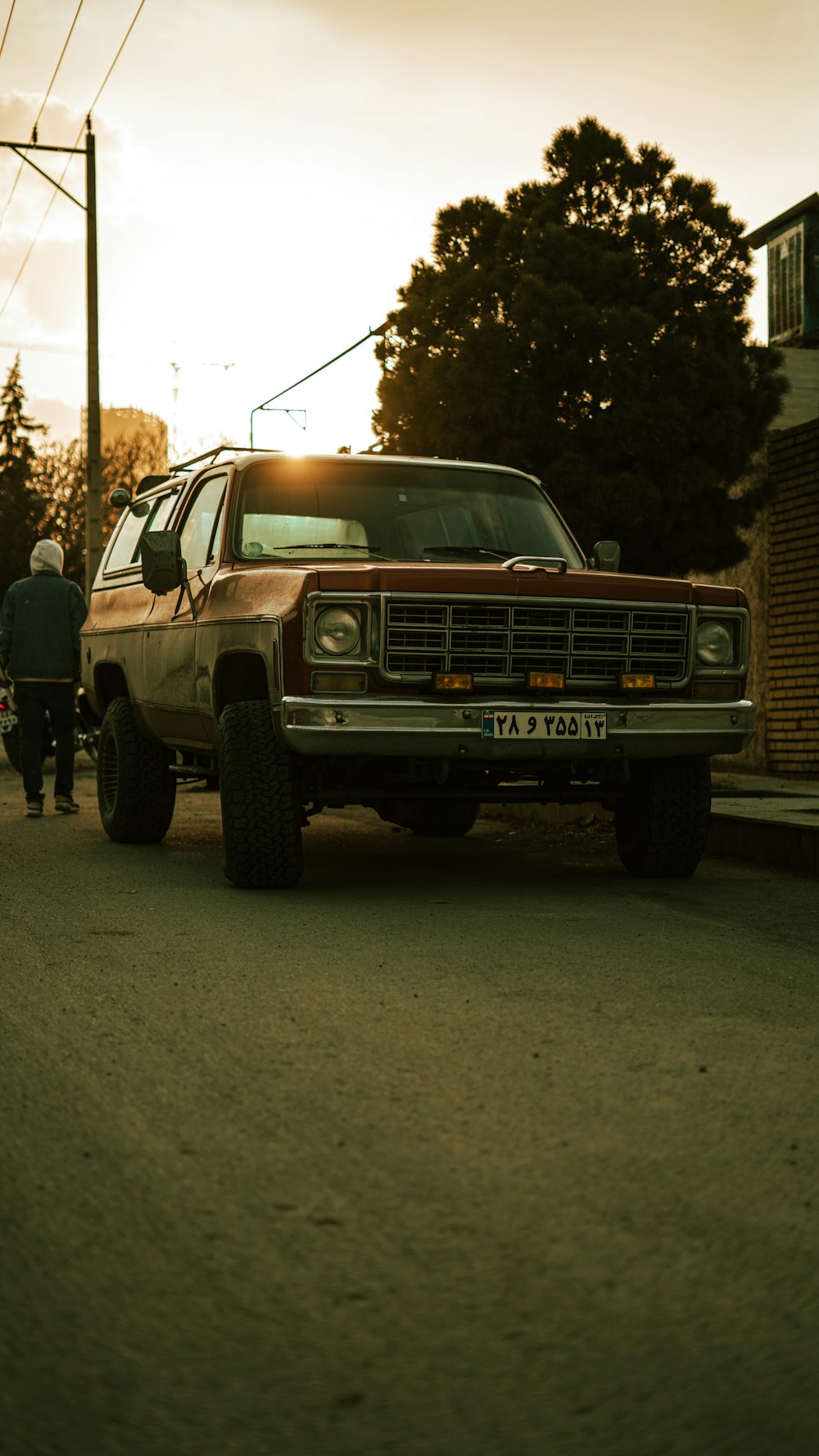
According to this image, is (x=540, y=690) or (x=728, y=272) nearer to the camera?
(x=540, y=690)

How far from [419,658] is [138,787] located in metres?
2.93

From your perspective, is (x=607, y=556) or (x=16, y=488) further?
(x=16, y=488)

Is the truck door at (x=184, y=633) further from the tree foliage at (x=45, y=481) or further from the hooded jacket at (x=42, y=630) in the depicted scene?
the tree foliage at (x=45, y=481)

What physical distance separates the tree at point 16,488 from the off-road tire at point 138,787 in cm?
4464

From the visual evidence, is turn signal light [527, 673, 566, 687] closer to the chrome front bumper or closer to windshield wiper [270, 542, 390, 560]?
the chrome front bumper

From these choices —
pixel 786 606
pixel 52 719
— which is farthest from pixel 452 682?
pixel 786 606

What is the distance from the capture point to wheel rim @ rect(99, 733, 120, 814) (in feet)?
31.6

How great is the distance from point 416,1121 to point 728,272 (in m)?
11.8

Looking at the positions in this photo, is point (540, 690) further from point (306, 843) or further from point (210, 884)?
point (306, 843)

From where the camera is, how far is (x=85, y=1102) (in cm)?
372

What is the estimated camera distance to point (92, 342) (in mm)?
23656

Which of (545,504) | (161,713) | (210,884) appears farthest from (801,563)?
(210,884)

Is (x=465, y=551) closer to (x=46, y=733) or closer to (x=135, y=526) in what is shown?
(x=135, y=526)

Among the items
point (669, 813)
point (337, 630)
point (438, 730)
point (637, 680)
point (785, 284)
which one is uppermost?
point (785, 284)
